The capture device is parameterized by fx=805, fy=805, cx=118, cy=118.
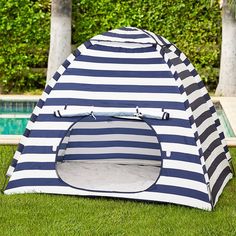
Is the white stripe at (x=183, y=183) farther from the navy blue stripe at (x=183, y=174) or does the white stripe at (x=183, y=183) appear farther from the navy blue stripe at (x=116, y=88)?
the navy blue stripe at (x=116, y=88)

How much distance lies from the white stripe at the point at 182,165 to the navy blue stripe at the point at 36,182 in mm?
804

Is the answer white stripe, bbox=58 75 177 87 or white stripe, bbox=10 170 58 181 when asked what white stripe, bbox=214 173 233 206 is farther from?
white stripe, bbox=10 170 58 181

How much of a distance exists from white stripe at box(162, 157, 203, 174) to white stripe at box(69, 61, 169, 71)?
71 centimetres

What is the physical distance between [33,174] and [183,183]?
1.15 meters

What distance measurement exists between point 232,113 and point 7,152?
11.9 ft

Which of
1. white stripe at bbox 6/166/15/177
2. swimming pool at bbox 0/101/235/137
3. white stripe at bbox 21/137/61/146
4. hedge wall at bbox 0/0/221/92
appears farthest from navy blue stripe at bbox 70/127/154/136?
hedge wall at bbox 0/0/221/92

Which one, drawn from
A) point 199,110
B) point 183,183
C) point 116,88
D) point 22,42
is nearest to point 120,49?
point 116,88

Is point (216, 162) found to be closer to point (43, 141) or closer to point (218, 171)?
point (218, 171)

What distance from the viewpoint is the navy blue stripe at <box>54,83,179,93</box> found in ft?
19.6

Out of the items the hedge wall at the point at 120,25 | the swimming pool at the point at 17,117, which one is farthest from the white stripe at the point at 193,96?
the hedge wall at the point at 120,25

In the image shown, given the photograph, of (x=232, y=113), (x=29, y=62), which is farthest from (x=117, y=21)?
(x=232, y=113)

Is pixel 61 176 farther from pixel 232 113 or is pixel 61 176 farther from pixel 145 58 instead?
pixel 232 113

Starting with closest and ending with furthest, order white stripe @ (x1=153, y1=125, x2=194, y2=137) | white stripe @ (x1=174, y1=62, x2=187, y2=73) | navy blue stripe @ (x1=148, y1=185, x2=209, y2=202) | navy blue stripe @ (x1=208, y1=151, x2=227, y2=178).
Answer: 1. navy blue stripe @ (x1=148, y1=185, x2=209, y2=202)
2. white stripe @ (x1=153, y1=125, x2=194, y2=137)
3. navy blue stripe @ (x1=208, y1=151, x2=227, y2=178)
4. white stripe @ (x1=174, y1=62, x2=187, y2=73)

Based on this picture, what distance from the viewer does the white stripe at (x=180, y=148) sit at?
583 cm
